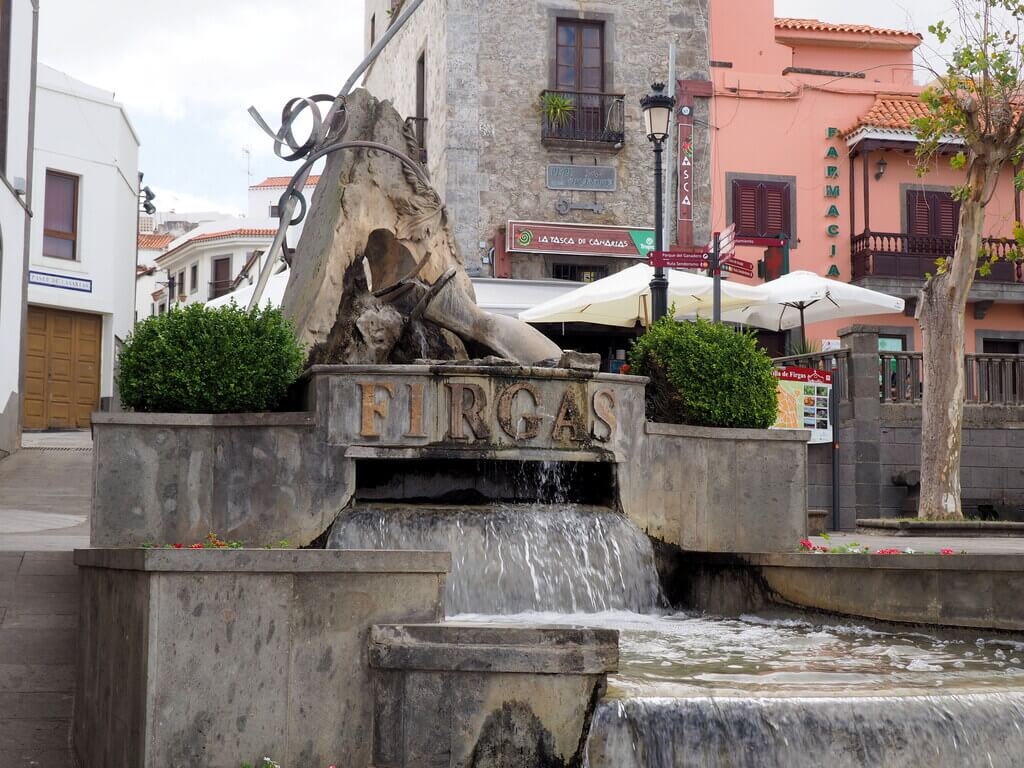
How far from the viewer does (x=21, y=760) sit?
725cm

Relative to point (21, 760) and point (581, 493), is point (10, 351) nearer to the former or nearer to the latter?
point (581, 493)

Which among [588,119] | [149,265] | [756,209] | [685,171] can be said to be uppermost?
[149,265]

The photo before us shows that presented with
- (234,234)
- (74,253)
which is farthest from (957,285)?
(234,234)

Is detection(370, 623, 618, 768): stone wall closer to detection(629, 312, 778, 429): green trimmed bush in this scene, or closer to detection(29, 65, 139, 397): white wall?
detection(629, 312, 778, 429): green trimmed bush

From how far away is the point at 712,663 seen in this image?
7.51 meters

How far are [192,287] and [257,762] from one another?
60.0 meters

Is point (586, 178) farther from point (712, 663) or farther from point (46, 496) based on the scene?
point (712, 663)

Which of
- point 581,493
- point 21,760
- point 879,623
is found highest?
point 581,493

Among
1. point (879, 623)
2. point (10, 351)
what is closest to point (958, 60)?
point (879, 623)

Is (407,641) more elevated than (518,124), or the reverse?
(518,124)

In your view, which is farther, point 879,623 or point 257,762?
point 879,623

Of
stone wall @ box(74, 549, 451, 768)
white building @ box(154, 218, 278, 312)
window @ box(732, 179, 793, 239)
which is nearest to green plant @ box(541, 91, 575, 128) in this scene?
window @ box(732, 179, 793, 239)

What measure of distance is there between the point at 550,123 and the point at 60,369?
478 inches

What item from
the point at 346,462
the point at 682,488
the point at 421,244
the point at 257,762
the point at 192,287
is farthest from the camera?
the point at 192,287
